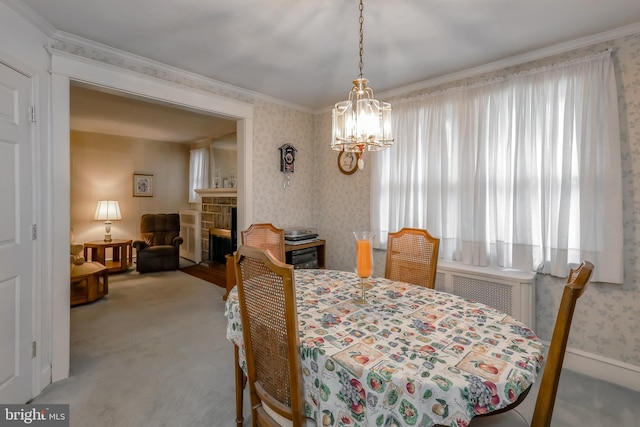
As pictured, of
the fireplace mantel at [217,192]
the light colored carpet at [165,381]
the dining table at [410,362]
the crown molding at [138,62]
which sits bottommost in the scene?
the light colored carpet at [165,381]

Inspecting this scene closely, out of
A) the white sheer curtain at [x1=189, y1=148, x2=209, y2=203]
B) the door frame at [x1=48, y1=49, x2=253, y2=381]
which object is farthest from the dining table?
the white sheer curtain at [x1=189, y1=148, x2=209, y2=203]

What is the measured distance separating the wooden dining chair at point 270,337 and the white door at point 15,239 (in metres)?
1.57

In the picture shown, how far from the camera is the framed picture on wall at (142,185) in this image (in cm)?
615

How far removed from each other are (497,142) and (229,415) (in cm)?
288

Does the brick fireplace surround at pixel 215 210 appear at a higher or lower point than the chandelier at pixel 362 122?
lower

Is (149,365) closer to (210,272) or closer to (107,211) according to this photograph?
(210,272)

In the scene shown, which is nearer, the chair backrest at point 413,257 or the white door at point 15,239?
the white door at point 15,239

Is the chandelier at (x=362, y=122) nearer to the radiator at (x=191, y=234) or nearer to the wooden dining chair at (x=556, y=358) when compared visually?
the wooden dining chair at (x=556, y=358)

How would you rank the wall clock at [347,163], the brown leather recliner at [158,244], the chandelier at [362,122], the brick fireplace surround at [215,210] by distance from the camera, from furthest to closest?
A: the brick fireplace surround at [215,210] → the brown leather recliner at [158,244] → the wall clock at [347,163] → the chandelier at [362,122]

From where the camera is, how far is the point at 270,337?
4.00ft

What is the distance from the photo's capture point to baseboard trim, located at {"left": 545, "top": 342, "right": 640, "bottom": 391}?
2158mm

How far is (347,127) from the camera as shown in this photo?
1772 mm

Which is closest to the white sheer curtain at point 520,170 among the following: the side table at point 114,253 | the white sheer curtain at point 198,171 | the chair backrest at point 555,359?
the chair backrest at point 555,359

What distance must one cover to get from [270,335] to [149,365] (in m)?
1.84
